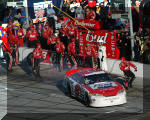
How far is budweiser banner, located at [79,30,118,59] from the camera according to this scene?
22.0 meters

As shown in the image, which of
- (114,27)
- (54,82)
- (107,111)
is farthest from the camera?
(114,27)

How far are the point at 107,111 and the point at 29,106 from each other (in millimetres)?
3548

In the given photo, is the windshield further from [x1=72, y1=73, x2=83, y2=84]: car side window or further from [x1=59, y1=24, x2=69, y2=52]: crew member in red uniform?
[x1=59, y1=24, x2=69, y2=52]: crew member in red uniform

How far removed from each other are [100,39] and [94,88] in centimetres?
630

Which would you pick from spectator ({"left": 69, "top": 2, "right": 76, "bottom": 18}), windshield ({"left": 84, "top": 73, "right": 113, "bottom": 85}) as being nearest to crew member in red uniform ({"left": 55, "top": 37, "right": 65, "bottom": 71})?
spectator ({"left": 69, "top": 2, "right": 76, "bottom": 18})

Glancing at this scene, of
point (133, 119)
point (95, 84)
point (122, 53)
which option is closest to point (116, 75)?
point (122, 53)

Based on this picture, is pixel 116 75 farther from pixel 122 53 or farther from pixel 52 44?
pixel 52 44

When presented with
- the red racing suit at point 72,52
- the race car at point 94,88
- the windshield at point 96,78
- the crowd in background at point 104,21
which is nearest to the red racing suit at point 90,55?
the red racing suit at point 72,52

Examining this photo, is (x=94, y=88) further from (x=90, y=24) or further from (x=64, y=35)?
(x=64, y=35)

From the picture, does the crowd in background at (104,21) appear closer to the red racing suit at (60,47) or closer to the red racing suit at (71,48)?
the red racing suit at (60,47)

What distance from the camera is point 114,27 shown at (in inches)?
907

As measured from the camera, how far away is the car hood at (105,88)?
1622 cm

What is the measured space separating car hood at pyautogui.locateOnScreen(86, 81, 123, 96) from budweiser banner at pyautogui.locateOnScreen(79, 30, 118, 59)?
5.19m

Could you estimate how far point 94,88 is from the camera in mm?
16562
